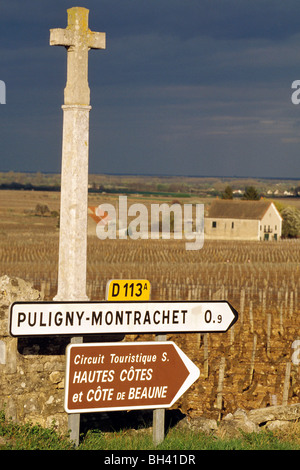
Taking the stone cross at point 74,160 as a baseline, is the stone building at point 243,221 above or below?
above

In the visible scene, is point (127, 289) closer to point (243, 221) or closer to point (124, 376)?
point (124, 376)

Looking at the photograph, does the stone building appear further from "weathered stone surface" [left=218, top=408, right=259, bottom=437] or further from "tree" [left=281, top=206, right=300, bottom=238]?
"weathered stone surface" [left=218, top=408, right=259, bottom=437]

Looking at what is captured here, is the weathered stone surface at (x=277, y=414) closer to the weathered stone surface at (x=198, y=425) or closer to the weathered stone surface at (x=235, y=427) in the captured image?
the weathered stone surface at (x=235, y=427)

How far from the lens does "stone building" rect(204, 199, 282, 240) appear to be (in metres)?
97.9

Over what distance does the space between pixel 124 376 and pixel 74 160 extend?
8.51 ft

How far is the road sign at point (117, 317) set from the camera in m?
8.26

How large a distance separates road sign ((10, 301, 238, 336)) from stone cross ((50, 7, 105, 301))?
0.40m

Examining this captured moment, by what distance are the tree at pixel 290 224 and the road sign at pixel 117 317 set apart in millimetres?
97996

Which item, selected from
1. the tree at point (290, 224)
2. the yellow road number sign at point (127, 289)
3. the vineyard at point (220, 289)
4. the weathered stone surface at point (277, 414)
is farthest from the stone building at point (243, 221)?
the yellow road number sign at point (127, 289)

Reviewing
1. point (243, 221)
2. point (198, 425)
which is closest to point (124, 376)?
point (198, 425)

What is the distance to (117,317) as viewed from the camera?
858 centimetres

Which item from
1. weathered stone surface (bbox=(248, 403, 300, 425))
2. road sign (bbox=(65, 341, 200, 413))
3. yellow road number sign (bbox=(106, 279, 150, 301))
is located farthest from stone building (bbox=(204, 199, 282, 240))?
road sign (bbox=(65, 341, 200, 413))

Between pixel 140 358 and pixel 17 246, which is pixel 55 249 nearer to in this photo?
pixel 17 246
